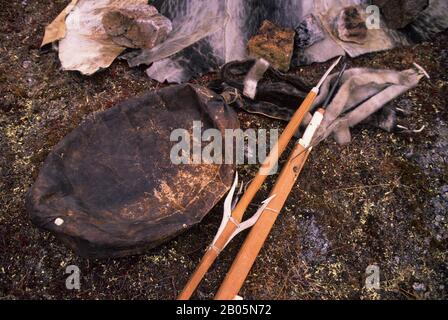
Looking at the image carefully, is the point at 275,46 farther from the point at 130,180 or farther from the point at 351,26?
the point at 130,180

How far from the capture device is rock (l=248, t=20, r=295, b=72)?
9.06 ft

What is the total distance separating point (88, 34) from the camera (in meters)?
2.97

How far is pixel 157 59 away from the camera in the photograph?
9.29ft

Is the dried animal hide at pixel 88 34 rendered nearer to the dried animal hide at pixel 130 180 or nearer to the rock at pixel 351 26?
the dried animal hide at pixel 130 180

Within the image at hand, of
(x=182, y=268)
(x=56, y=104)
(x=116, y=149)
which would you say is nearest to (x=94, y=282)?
(x=182, y=268)

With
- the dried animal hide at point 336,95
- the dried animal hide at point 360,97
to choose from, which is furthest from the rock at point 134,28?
the dried animal hide at point 360,97

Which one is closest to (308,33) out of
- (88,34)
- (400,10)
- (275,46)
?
(275,46)

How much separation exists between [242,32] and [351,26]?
2.75 ft

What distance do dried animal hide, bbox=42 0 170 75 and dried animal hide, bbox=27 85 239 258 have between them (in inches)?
26.0

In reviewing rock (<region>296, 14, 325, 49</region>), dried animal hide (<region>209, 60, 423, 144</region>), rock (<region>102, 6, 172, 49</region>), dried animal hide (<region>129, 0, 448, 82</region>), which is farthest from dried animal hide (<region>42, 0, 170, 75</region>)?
rock (<region>296, 14, 325, 49</region>)

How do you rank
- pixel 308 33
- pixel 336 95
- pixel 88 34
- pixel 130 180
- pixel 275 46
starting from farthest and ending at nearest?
pixel 88 34, pixel 308 33, pixel 275 46, pixel 336 95, pixel 130 180

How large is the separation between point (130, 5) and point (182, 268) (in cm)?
210

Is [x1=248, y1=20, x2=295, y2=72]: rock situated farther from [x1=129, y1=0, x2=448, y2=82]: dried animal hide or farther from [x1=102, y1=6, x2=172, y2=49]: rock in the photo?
[x1=102, y1=6, x2=172, y2=49]: rock

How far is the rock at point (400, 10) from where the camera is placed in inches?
113
